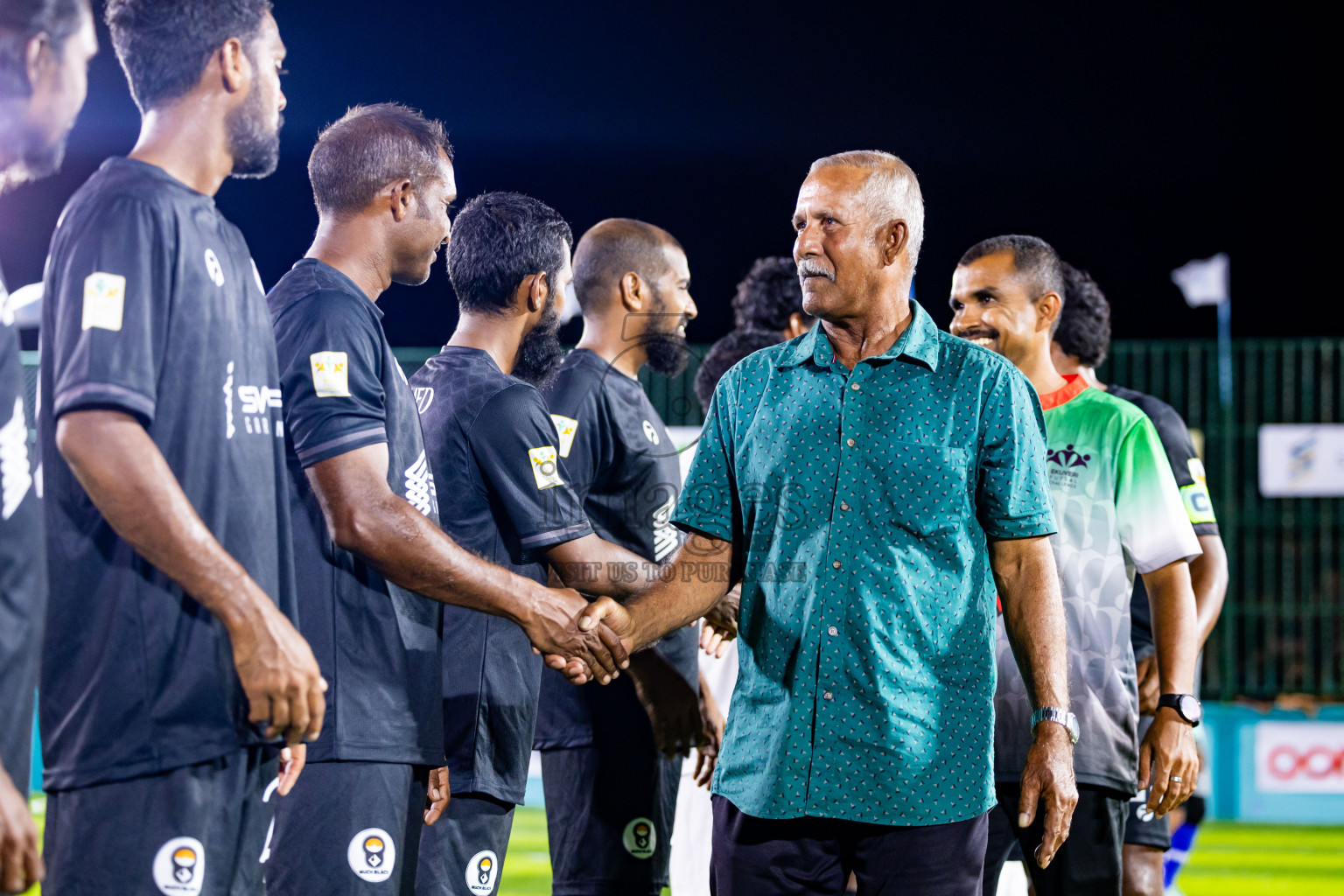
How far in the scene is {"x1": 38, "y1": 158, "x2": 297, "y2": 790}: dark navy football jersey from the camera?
228 centimetres

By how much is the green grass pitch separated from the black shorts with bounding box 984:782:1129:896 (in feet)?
14.1

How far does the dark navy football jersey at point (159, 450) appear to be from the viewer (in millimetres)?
2283

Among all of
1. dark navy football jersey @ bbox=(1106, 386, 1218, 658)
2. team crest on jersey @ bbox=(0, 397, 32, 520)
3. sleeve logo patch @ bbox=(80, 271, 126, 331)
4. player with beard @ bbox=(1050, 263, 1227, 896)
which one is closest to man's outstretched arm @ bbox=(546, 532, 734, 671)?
sleeve logo patch @ bbox=(80, 271, 126, 331)

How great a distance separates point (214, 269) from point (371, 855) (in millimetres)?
1376

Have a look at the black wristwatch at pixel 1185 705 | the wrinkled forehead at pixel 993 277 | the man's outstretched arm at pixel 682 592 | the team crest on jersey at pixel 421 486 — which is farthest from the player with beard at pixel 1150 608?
the team crest on jersey at pixel 421 486

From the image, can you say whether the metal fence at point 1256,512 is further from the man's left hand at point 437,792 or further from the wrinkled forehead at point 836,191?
the wrinkled forehead at point 836,191

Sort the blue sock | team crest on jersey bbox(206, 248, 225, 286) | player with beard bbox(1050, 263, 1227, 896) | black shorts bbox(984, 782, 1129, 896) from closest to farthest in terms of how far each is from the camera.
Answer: team crest on jersey bbox(206, 248, 225, 286) < black shorts bbox(984, 782, 1129, 896) < player with beard bbox(1050, 263, 1227, 896) < the blue sock

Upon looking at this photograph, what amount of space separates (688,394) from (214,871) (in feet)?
27.8

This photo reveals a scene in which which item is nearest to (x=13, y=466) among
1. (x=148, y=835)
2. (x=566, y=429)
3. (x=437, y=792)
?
(x=148, y=835)

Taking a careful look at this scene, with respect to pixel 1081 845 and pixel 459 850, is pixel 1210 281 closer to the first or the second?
pixel 1081 845

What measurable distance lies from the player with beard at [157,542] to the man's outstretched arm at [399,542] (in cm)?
42

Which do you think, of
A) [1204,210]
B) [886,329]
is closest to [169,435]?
[886,329]

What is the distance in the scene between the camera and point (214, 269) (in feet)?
8.16

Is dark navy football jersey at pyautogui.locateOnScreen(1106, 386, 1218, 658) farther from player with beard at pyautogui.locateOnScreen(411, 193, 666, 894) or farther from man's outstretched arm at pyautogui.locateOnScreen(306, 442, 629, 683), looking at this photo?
man's outstretched arm at pyautogui.locateOnScreen(306, 442, 629, 683)
